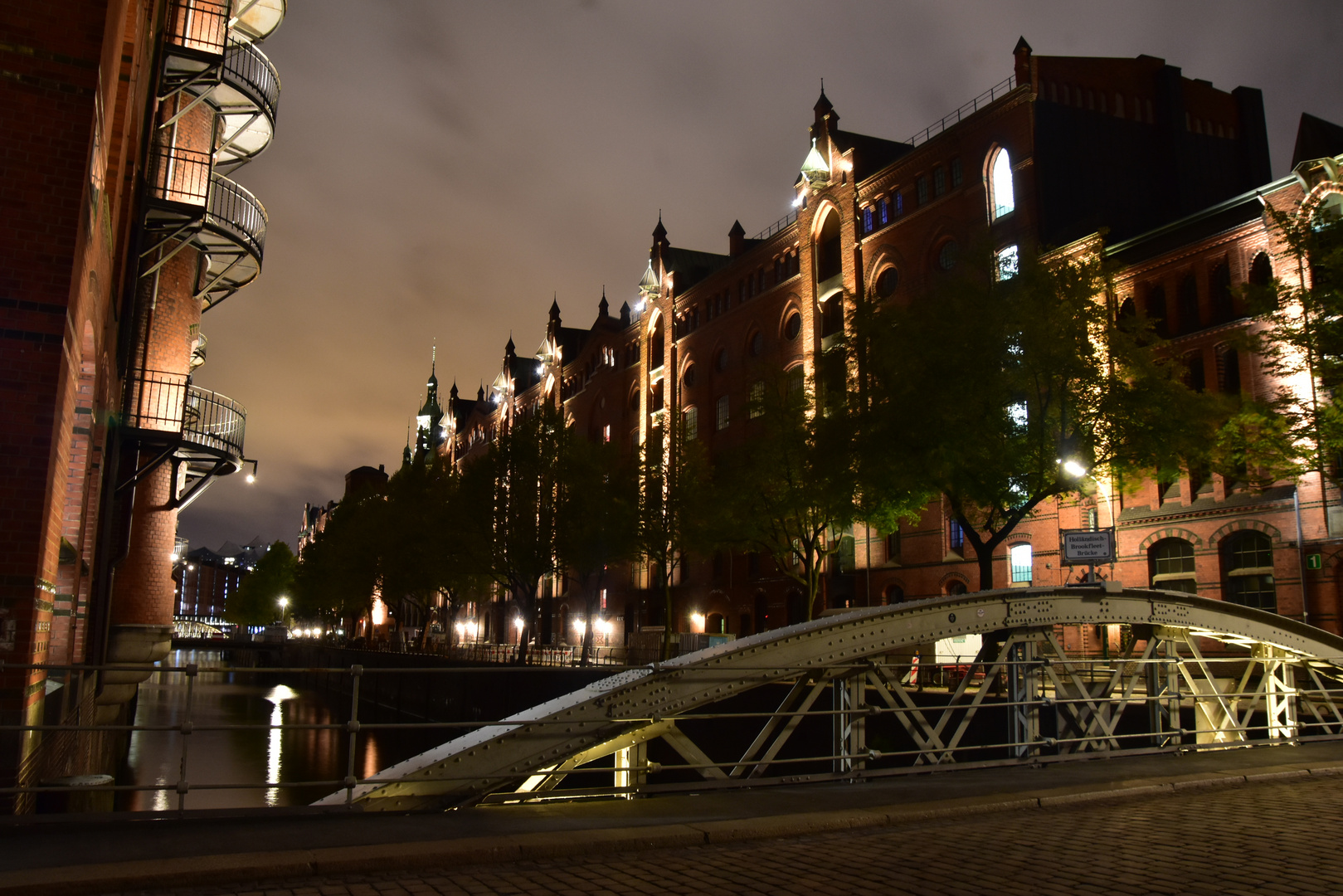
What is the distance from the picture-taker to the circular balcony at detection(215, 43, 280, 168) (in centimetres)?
2392

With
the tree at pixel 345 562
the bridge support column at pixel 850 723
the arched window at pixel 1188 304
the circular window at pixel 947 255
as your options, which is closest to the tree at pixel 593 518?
the circular window at pixel 947 255

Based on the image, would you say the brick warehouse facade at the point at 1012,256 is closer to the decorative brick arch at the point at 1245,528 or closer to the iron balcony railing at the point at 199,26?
the decorative brick arch at the point at 1245,528

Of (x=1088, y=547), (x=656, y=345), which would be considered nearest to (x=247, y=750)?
(x=1088, y=547)

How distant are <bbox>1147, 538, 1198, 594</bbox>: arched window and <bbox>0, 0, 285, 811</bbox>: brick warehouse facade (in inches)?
1007

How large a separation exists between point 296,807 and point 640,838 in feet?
9.83

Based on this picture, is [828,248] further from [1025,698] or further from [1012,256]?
[1025,698]

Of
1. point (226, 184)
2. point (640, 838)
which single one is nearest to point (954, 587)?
point (226, 184)

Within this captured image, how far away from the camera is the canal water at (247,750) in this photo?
2508 centimetres

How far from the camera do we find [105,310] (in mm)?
14367

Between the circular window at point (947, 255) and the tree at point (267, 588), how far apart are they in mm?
83181

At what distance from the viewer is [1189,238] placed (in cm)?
2898

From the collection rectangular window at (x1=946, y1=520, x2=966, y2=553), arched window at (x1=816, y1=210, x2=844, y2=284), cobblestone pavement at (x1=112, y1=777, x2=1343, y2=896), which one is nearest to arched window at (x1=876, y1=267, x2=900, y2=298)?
arched window at (x1=816, y1=210, x2=844, y2=284)

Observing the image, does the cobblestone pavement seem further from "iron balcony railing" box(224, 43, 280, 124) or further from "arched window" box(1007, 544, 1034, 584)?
"arched window" box(1007, 544, 1034, 584)

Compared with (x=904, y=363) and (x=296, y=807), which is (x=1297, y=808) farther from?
(x=904, y=363)
